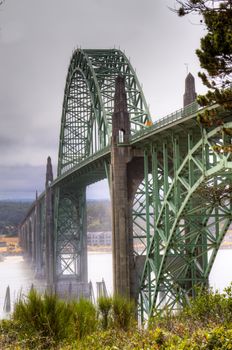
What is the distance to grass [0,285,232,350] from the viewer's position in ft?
39.6

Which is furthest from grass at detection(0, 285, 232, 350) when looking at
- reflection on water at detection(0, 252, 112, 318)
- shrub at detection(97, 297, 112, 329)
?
reflection on water at detection(0, 252, 112, 318)

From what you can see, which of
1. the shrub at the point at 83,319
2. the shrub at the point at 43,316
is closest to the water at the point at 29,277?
the shrub at the point at 83,319

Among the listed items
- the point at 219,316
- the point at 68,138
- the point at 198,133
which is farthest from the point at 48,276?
the point at 219,316

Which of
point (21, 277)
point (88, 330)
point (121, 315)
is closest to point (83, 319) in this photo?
point (88, 330)

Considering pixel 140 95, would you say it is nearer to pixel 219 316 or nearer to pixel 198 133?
pixel 198 133

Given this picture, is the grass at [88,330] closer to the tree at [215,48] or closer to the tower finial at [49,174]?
the tree at [215,48]

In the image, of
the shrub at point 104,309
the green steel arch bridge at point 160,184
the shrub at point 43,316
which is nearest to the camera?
the shrub at point 43,316

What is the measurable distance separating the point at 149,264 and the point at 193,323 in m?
18.5

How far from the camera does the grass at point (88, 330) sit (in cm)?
1206

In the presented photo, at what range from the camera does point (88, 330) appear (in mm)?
14797

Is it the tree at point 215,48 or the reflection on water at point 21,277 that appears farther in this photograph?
the reflection on water at point 21,277

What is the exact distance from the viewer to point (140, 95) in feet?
175

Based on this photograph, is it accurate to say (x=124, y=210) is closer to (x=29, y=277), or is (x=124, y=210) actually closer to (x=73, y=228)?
(x=73, y=228)

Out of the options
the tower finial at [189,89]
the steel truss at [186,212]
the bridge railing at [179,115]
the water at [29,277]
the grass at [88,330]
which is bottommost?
the water at [29,277]
